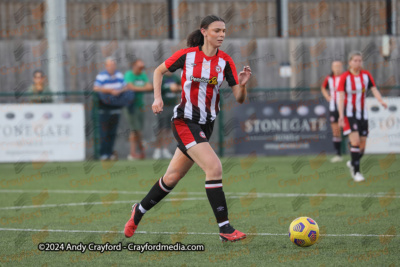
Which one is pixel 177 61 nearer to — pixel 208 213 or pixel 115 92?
pixel 208 213

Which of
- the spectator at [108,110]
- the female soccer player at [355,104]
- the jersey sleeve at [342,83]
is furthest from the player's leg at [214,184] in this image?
the spectator at [108,110]

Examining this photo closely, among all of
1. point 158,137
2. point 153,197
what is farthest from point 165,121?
point 153,197

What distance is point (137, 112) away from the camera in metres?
17.6

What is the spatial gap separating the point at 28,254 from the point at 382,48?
16.9 meters

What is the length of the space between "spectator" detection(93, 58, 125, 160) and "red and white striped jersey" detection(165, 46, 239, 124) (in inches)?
400

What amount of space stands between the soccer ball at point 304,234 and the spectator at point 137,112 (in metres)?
11.1

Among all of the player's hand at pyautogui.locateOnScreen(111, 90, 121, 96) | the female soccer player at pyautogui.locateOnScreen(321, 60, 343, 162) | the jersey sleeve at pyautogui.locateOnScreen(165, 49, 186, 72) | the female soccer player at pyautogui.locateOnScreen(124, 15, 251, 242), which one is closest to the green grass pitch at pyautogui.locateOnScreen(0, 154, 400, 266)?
the female soccer player at pyautogui.locateOnScreen(124, 15, 251, 242)

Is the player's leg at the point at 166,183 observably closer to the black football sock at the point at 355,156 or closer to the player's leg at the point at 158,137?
the black football sock at the point at 355,156

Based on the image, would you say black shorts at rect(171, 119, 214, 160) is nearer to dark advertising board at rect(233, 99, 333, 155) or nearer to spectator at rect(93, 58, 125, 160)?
spectator at rect(93, 58, 125, 160)

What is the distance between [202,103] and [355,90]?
5.81m

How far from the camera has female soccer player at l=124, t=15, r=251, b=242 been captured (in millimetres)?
6922

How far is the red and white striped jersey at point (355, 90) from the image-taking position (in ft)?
40.3

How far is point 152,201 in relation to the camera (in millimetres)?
7367

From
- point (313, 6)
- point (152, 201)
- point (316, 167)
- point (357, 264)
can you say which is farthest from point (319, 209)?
point (313, 6)
